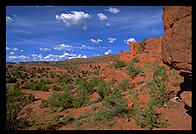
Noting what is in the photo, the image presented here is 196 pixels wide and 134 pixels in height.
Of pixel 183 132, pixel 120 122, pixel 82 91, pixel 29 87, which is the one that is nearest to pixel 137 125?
pixel 120 122

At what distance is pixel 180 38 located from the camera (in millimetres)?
3869

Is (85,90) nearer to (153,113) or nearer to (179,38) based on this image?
(153,113)

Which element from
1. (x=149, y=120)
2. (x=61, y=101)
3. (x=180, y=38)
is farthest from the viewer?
(x=61, y=101)

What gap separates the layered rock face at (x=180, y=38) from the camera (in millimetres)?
3592

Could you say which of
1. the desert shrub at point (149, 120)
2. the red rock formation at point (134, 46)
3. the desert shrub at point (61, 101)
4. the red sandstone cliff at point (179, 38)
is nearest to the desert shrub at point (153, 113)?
the desert shrub at point (149, 120)

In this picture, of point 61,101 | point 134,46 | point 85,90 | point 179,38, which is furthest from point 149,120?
point 134,46

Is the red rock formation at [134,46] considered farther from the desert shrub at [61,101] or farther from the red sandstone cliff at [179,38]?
the red sandstone cliff at [179,38]

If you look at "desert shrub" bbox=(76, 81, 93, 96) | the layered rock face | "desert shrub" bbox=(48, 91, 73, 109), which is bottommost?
"desert shrub" bbox=(48, 91, 73, 109)

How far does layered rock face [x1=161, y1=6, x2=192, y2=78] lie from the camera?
3592mm

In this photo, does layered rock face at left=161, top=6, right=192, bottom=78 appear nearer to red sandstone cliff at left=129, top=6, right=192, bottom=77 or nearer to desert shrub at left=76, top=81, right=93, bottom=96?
red sandstone cliff at left=129, top=6, right=192, bottom=77

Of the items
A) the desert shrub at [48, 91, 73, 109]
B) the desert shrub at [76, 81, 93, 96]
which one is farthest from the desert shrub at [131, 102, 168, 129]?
the desert shrub at [76, 81, 93, 96]

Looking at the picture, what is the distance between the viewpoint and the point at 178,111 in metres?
5.94

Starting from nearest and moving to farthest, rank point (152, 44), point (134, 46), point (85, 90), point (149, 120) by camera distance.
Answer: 1. point (149, 120)
2. point (85, 90)
3. point (152, 44)
4. point (134, 46)
